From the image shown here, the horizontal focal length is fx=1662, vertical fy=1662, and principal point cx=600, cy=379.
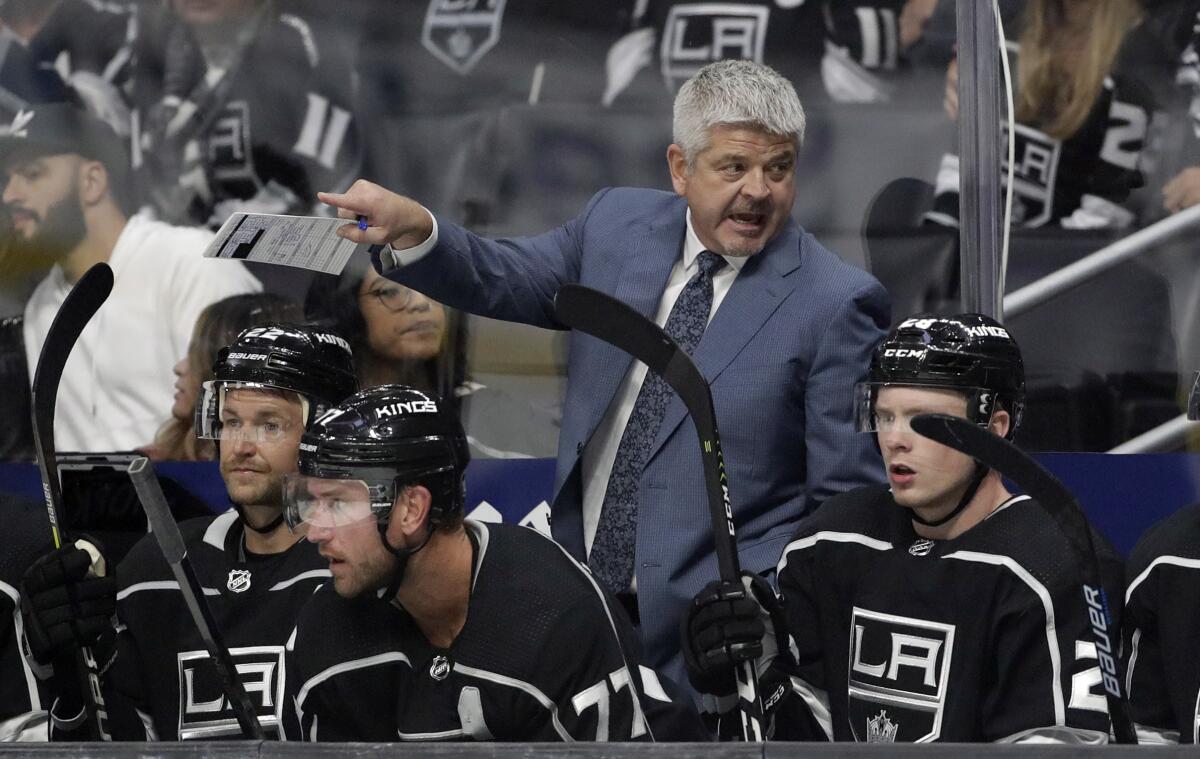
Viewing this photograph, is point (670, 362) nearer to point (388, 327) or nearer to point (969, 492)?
point (969, 492)

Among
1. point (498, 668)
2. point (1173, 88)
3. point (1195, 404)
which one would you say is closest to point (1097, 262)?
point (1173, 88)

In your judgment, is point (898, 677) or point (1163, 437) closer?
point (898, 677)

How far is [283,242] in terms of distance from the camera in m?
2.16

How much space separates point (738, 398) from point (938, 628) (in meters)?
0.45

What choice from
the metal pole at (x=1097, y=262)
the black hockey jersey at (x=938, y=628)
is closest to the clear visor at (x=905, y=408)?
the black hockey jersey at (x=938, y=628)

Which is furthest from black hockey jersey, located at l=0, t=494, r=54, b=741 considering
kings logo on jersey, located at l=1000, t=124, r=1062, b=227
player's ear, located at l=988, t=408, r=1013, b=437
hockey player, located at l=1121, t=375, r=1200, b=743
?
kings logo on jersey, located at l=1000, t=124, r=1062, b=227

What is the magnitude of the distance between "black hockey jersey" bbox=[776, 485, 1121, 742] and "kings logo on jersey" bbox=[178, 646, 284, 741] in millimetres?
781

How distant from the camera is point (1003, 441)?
180 cm

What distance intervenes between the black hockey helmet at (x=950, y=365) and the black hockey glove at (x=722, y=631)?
434mm

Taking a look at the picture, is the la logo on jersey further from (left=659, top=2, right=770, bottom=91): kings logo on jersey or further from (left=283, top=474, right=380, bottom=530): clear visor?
(left=659, top=2, right=770, bottom=91): kings logo on jersey

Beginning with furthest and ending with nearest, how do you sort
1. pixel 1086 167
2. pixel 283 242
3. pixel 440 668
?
pixel 1086 167, pixel 440 668, pixel 283 242

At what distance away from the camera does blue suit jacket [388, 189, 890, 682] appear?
248cm

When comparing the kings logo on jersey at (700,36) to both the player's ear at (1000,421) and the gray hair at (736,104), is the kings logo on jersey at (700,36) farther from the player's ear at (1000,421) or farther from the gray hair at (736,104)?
the player's ear at (1000,421)

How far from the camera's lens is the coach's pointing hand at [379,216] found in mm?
2250
